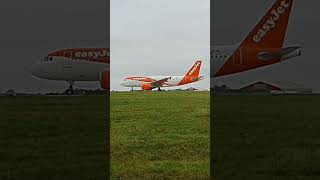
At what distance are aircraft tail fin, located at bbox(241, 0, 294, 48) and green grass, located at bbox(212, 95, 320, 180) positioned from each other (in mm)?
1596

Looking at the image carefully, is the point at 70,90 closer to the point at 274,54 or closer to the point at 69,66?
the point at 69,66

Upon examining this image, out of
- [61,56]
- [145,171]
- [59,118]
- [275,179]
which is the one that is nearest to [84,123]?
[59,118]

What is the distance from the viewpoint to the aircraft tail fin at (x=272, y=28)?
345 inches

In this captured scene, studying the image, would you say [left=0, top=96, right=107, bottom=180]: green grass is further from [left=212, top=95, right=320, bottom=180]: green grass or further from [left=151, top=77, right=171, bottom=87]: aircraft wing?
[left=151, top=77, right=171, bottom=87]: aircraft wing

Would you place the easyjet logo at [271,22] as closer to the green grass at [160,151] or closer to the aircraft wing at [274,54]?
the aircraft wing at [274,54]

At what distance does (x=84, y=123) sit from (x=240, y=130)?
2249 mm

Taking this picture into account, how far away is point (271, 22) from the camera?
952cm

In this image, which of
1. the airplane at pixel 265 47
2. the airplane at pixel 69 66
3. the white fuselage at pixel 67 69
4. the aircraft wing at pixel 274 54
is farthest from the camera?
the white fuselage at pixel 67 69

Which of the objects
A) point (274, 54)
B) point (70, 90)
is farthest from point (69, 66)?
point (274, 54)

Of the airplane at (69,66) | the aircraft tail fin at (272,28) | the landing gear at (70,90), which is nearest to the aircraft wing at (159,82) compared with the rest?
the airplane at (69,66)

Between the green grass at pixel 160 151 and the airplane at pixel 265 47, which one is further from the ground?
the airplane at pixel 265 47

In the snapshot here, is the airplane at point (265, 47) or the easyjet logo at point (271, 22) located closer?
the airplane at point (265, 47)

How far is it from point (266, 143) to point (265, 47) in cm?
528

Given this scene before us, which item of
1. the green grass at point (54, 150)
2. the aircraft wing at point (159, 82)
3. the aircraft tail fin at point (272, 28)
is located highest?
the aircraft tail fin at point (272, 28)
